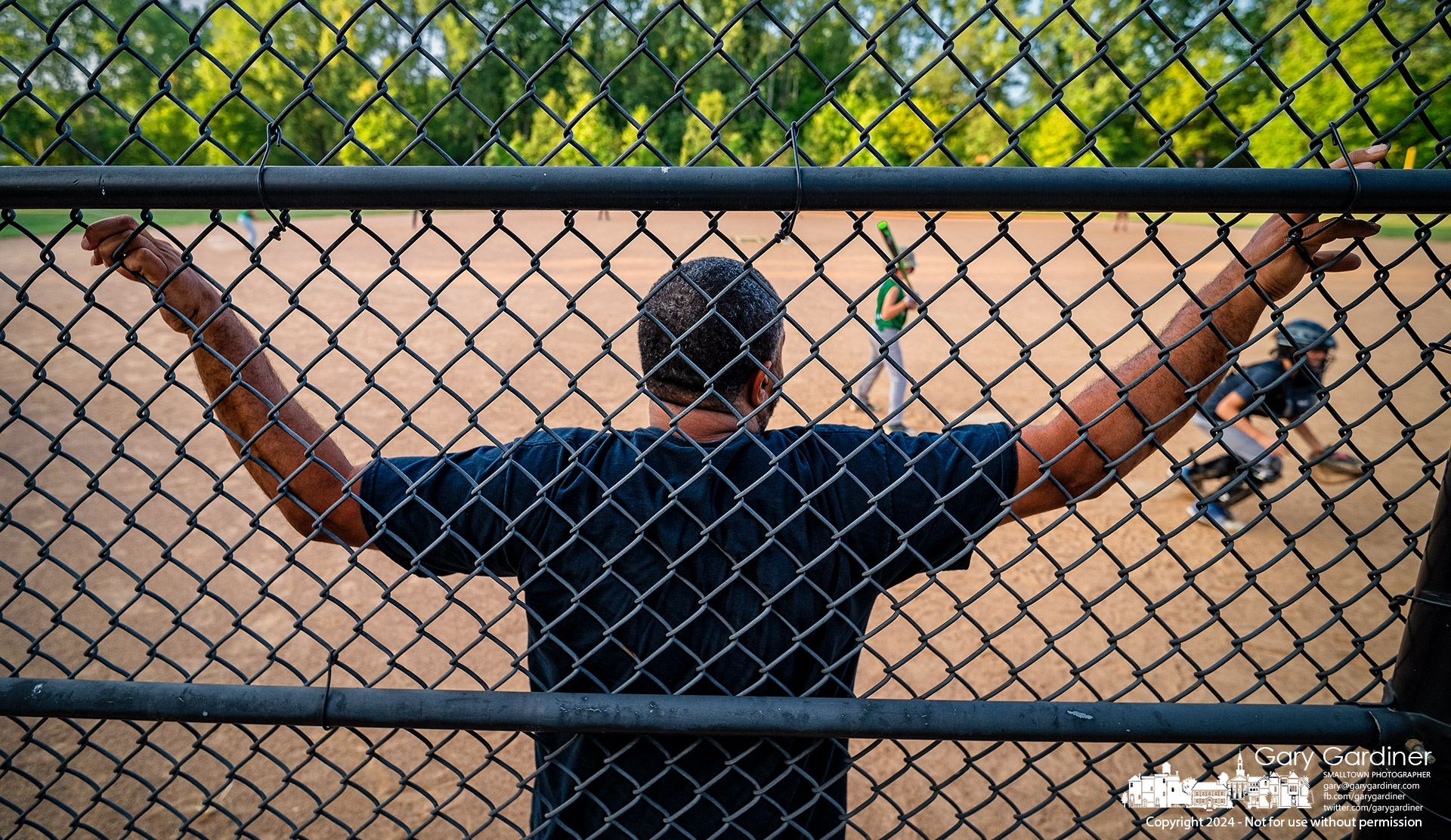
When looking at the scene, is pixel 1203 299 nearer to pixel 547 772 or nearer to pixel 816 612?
pixel 816 612

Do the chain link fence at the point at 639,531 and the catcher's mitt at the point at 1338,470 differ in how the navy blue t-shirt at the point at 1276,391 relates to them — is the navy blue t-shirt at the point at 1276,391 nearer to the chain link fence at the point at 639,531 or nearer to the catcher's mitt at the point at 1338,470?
the chain link fence at the point at 639,531

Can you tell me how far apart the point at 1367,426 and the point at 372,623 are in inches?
357

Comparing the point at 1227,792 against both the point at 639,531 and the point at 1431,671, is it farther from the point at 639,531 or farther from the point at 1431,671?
the point at 639,531

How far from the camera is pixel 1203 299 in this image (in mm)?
1572

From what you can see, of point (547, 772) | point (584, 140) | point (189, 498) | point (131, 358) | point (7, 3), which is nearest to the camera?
point (7, 3)

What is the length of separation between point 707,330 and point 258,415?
0.94 m

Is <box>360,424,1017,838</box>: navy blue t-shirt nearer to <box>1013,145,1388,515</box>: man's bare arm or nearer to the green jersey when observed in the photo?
<box>1013,145,1388,515</box>: man's bare arm

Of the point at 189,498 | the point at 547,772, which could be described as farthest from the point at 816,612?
the point at 189,498

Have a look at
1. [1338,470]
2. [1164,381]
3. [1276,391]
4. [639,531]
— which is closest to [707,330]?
[639,531]

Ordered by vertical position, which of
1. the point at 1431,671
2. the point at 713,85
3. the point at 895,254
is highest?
the point at 713,85

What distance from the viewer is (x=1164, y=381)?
162cm

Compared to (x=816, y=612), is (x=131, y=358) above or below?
above

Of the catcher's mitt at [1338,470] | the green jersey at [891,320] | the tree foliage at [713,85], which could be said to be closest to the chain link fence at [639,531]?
the catcher's mitt at [1338,470]

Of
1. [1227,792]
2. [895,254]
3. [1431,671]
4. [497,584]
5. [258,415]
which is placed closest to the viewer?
[1431,671]
